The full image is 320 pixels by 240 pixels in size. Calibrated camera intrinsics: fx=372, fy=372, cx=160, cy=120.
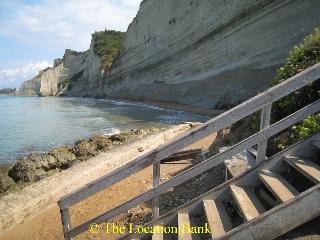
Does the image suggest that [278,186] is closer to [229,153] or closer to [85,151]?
[229,153]

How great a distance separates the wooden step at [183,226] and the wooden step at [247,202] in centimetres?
66

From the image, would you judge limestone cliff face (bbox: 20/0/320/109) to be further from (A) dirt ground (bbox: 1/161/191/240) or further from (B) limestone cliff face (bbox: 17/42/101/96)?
(B) limestone cliff face (bbox: 17/42/101/96)

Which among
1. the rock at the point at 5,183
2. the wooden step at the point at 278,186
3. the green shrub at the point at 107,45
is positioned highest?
the green shrub at the point at 107,45

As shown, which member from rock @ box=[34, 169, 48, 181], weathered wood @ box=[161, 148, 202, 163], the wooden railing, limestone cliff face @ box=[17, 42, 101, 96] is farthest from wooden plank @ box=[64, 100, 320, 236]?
limestone cliff face @ box=[17, 42, 101, 96]

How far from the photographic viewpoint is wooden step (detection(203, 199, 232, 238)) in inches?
158

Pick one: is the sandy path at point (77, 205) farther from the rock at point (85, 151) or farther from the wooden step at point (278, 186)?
the wooden step at point (278, 186)

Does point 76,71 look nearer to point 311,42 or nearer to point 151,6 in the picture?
point 151,6

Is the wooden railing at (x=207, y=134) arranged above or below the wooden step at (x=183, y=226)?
above

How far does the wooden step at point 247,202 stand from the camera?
12.9 feet

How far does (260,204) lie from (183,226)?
0.93 meters

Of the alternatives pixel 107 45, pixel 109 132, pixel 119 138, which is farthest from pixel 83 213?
pixel 107 45

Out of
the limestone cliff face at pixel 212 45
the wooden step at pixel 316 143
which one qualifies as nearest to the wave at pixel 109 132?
the limestone cliff face at pixel 212 45

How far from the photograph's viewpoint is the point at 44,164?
11.1 m

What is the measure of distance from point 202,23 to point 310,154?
2877cm
